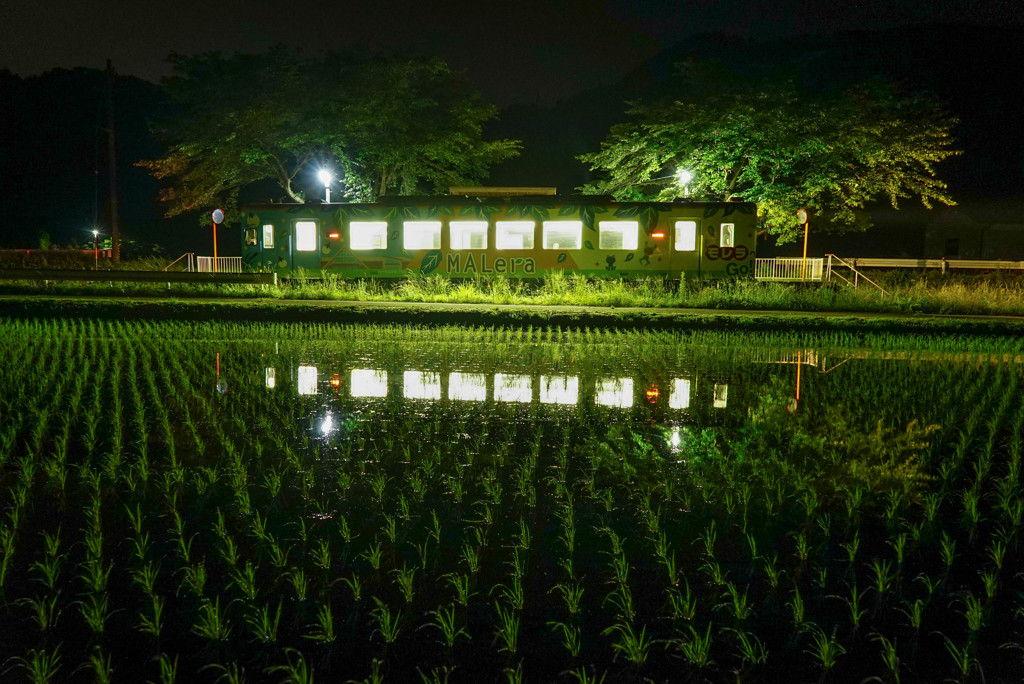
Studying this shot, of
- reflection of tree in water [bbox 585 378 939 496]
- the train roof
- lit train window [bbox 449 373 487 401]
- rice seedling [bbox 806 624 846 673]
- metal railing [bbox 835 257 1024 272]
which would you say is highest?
the train roof

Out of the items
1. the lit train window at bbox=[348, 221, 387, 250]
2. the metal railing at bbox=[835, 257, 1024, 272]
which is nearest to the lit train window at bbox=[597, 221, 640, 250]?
the lit train window at bbox=[348, 221, 387, 250]

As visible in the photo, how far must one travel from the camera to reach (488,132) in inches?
2045

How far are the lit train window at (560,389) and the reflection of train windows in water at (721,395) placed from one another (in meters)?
1.51

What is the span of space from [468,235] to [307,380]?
1494cm

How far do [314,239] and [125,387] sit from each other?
16.4m

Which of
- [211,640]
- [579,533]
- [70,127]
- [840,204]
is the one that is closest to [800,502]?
[579,533]

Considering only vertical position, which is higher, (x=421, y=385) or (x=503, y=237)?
(x=503, y=237)

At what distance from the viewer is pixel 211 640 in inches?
142

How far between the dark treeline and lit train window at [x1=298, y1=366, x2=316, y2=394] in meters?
33.8

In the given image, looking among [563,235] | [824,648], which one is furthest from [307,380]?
[563,235]

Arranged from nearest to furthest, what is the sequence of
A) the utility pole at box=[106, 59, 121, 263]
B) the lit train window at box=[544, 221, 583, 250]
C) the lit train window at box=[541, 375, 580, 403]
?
the lit train window at box=[541, 375, 580, 403], the lit train window at box=[544, 221, 583, 250], the utility pole at box=[106, 59, 121, 263]

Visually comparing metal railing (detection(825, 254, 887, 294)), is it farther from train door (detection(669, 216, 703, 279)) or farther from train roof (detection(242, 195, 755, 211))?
train door (detection(669, 216, 703, 279))

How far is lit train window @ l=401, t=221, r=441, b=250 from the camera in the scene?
968 inches

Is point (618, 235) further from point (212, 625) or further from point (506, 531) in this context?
point (212, 625)
